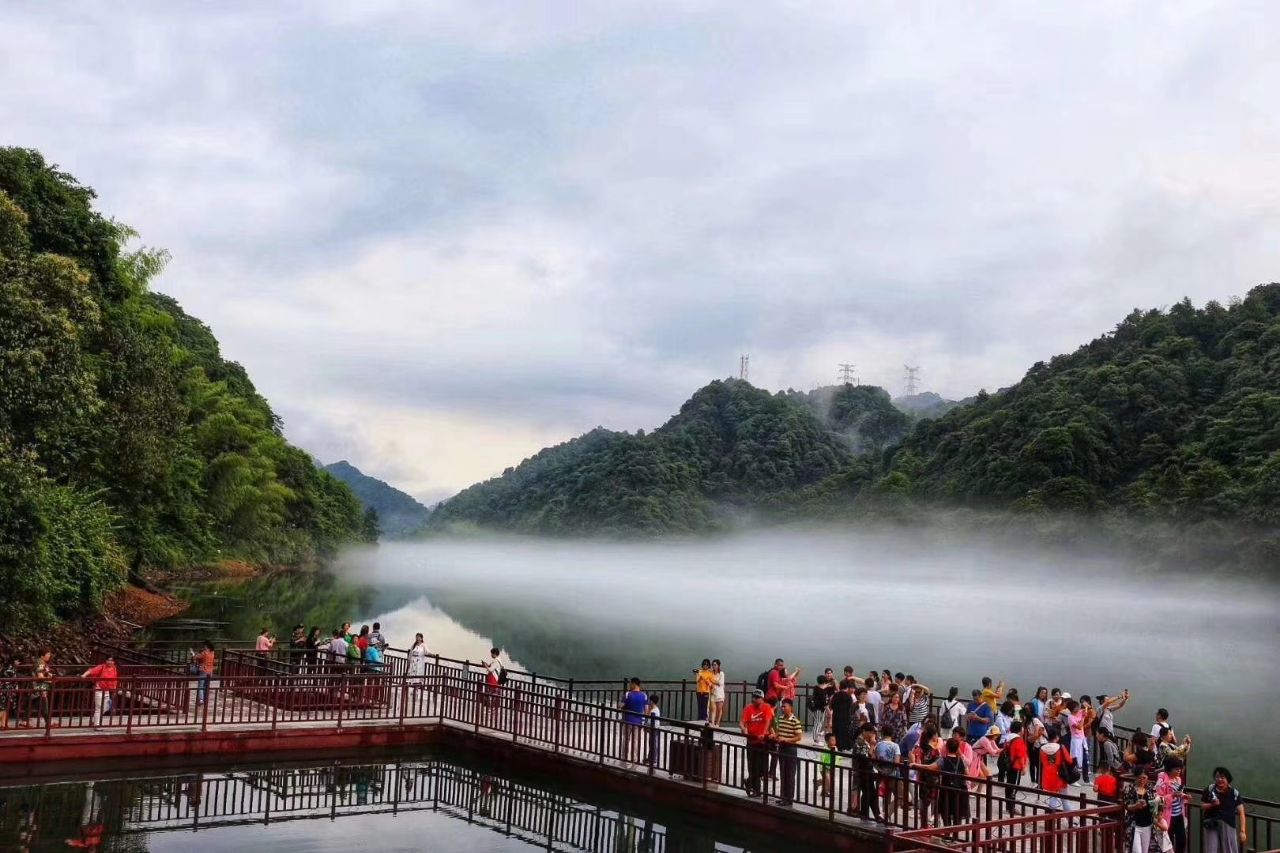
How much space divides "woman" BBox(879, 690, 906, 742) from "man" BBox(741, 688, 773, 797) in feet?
9.10

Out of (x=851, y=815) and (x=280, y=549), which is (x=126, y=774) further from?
(x=280, y=549)

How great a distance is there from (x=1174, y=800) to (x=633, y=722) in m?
9.36

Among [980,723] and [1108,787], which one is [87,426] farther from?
[1108,787]

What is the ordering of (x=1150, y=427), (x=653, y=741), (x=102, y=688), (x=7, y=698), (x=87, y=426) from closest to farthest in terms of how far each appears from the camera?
(x=7, y=698)
(x=653, y=741)
(x=102, y=688)
(x=87, y=426)
(x=1150, y=427)

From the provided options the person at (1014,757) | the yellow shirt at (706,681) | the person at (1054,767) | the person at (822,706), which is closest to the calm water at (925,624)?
the person at (822,706)

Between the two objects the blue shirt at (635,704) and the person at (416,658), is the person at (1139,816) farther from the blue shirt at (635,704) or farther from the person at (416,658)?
the person at (416,658)

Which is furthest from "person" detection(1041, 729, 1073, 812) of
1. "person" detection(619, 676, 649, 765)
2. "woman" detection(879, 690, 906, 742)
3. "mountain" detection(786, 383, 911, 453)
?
"mountain" detection(786, 383, 911, 453)

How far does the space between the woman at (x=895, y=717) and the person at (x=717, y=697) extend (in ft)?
12.3

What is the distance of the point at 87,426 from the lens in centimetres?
3441

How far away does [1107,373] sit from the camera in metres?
80.4

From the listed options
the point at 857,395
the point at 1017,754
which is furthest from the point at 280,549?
the point at 857,395

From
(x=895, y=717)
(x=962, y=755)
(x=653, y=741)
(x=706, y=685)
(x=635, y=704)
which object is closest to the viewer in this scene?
(x=962, y=755)

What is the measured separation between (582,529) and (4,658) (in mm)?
133312

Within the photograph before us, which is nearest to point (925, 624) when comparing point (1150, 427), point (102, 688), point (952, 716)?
point (1150, 427)
